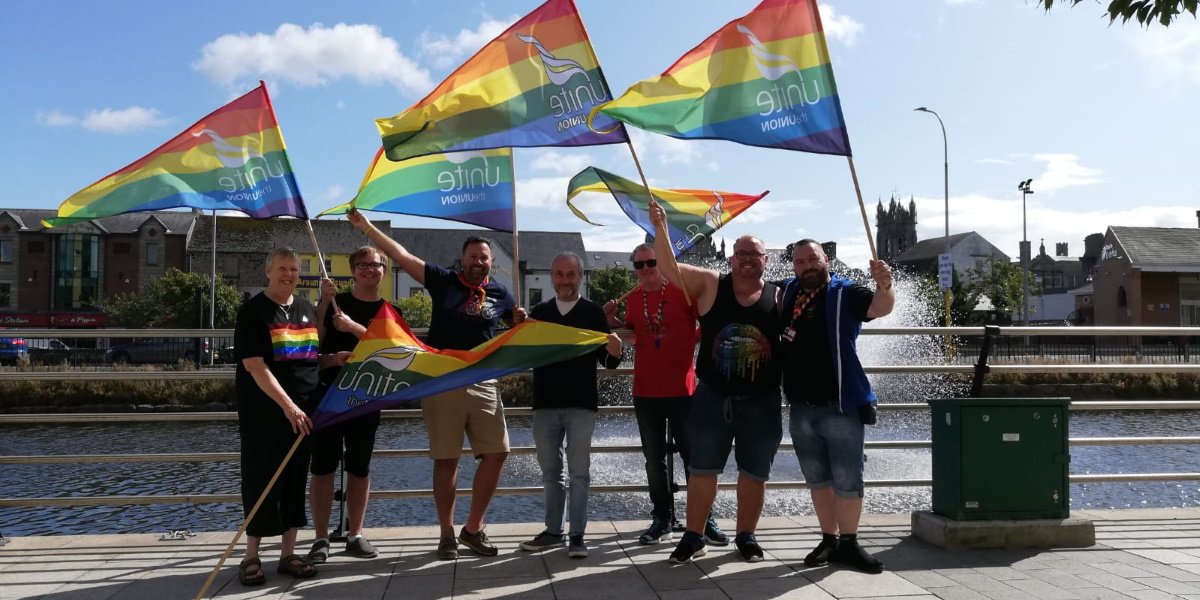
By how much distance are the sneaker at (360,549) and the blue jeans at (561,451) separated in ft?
3.61

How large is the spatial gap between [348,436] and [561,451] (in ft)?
4.39

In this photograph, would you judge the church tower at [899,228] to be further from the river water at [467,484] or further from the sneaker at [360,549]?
the sneaker at [360,549]

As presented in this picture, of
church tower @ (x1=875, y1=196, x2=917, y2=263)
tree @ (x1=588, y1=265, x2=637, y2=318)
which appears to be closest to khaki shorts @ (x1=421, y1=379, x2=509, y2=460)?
tree @ (x1=588, y1=265, x2=637, y2=318)

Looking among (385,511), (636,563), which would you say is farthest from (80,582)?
(385,511)

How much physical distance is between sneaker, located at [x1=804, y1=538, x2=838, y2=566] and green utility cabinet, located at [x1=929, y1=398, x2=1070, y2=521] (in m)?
0.98

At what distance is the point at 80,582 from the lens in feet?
15.8

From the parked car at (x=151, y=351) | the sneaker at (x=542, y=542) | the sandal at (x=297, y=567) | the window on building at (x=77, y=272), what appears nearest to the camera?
the sandal at (x=297, y=567)

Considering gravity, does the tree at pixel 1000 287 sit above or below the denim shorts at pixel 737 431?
above

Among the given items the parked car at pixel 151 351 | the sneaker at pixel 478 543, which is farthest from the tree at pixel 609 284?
the sneaker at pixel 478 543

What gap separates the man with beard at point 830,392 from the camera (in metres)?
4.98

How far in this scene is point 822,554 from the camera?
5066 millimetres

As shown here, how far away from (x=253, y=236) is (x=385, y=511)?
7055 centimetres

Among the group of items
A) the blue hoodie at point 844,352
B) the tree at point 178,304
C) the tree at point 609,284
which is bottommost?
the blue hoodie at point 844,352

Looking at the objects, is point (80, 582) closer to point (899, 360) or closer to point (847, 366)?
point (847, 366)
